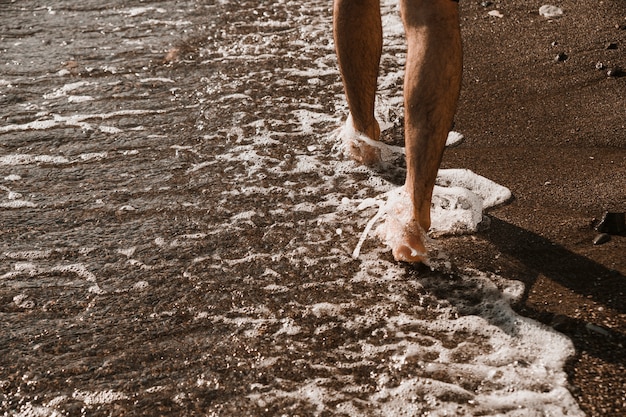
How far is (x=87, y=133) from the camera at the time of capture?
406cm

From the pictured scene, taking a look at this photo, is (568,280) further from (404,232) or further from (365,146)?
(365,146)

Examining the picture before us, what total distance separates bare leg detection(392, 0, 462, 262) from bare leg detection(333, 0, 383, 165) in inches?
25.1

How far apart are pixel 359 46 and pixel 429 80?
77 cm

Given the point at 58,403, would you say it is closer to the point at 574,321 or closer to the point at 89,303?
the point at 89,303

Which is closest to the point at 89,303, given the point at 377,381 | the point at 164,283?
the point at 164,283

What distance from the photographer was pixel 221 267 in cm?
301

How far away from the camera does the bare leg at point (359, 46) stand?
11.4 feet

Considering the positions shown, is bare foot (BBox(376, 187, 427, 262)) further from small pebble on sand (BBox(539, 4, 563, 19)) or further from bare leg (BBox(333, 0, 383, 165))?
small pebble on sand (BBox(539, 4, 563, 19))

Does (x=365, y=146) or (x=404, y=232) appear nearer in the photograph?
(x=404, y=232)

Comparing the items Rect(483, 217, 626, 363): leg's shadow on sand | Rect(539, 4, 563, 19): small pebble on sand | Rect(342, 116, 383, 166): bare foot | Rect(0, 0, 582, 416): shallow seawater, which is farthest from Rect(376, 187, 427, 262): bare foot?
Rect(539, 4, 563, 19): small pebble on sand

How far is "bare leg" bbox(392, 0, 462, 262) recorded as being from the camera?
110 inches

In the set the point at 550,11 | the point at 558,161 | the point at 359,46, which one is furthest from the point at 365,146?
the point at 550,11

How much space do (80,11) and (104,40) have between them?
2.14 feet

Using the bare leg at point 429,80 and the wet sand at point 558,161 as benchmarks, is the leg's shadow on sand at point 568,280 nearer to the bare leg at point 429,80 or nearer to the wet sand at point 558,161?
the wet sand at point 558,161
